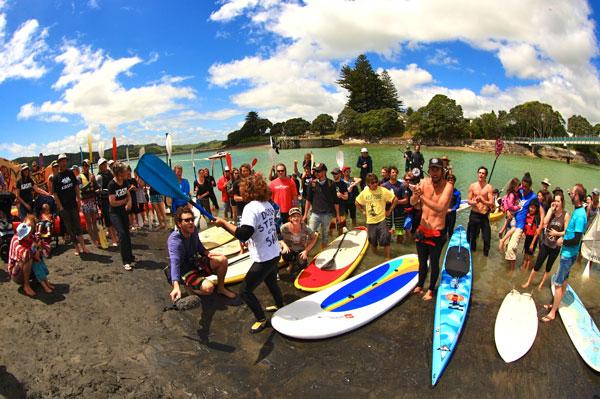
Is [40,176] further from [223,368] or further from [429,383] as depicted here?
[429,383]

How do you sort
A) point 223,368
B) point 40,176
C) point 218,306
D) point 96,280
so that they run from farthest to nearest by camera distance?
point 40,176 → point 96,280 → point 218,306 → point 223,368

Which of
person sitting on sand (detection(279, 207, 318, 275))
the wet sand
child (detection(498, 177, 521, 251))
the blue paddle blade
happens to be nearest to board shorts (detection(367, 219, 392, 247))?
person sitting on sand (detection(279, 207, 318, 275))

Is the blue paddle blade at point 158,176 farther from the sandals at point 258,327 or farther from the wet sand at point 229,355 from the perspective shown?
the sandals at point 258,327

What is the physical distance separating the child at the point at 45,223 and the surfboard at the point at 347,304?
552cm

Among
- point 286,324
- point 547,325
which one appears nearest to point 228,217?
point 286,324

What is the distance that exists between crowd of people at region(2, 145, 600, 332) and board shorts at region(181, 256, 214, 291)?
14 mm

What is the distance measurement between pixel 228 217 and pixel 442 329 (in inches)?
324

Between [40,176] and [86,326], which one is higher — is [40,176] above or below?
above

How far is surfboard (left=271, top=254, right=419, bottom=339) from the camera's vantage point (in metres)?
4.33

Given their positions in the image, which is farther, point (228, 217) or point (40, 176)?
point (228, 217)

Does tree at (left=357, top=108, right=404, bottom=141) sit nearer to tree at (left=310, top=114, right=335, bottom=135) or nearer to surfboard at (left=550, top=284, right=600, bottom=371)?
tree at (left=310, top=114, right=335, bottom=135)

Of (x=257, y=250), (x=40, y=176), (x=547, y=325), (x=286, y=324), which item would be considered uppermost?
(x=40, y=176)

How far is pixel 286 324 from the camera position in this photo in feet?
14.3

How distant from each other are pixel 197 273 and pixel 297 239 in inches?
76.7
